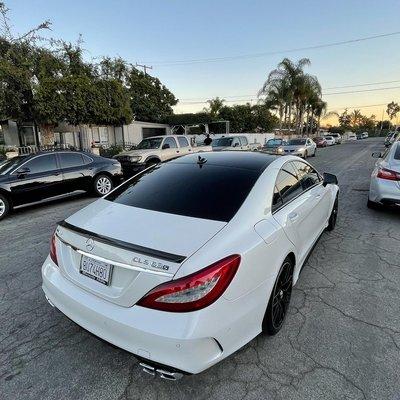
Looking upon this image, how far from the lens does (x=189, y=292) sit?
6.17 feet

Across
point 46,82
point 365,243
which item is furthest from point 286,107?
point 365,243

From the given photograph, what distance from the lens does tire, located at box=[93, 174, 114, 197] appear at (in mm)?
8945

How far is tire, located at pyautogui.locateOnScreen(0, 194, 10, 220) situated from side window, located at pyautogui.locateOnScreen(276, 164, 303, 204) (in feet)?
20.6

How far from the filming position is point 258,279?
226 centimetres

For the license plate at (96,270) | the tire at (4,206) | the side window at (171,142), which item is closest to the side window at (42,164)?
the tire at (4,206)

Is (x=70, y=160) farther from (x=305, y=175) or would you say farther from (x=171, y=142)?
(x=305, y=175)

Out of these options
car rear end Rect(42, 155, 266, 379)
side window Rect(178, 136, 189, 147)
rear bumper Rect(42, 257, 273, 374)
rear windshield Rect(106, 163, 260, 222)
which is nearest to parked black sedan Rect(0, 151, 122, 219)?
side window Rect(178, 136, 189, 147)

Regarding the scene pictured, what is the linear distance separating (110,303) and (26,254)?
326 centimetres

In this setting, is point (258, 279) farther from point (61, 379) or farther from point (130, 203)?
point (61, 379)

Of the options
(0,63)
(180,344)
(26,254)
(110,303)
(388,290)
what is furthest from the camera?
(0,63)

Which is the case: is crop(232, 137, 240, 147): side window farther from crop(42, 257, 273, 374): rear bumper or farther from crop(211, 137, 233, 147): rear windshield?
crop(42, 257, 273, 374): rear bumper

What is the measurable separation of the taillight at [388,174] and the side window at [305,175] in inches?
91.9

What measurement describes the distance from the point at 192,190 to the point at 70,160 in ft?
21.4

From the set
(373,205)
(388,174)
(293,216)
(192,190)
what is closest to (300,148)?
(373,205)
